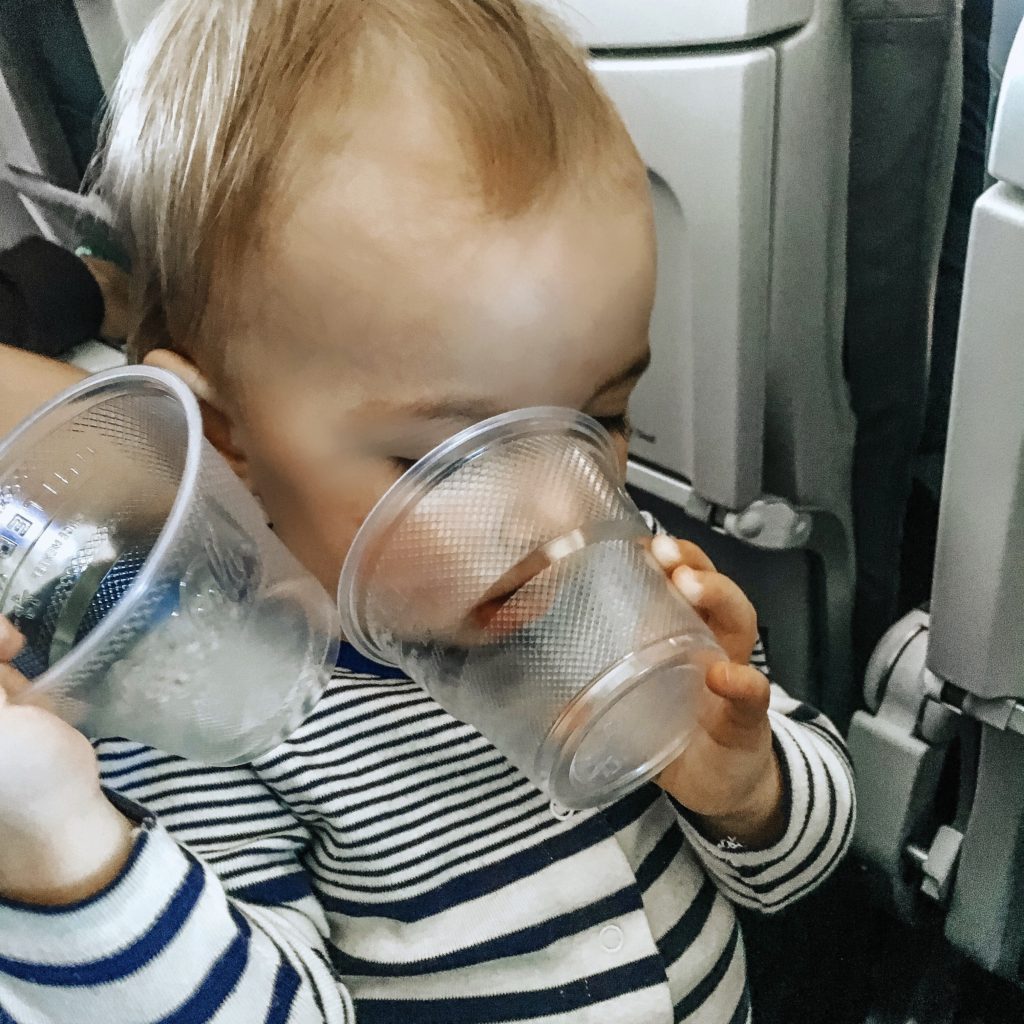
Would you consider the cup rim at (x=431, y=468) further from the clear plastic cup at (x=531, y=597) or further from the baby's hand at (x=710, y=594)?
the baby's hand at (x=710, y=594)

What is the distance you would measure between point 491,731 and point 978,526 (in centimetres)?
36

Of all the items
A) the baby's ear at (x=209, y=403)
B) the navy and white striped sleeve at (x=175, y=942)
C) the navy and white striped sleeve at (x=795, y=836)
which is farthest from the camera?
the navy and white striped sleeve at (x=795, y=836)

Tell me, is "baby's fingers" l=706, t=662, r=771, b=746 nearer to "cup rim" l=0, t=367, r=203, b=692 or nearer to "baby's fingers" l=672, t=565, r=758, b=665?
"baby's fingers" l=672, t=565, r=758, b=665

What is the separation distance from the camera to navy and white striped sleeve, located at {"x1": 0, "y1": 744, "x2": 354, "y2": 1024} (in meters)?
0.59

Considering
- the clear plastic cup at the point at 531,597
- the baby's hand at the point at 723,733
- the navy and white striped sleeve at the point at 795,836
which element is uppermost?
the clear plastic cup at the point at 531,597

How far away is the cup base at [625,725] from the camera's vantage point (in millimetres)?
565

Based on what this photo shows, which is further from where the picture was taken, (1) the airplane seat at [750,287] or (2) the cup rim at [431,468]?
(1) the airplane seat at [750,287]

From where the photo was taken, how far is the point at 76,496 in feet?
2.23

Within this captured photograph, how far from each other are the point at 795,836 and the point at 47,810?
0.56 meters

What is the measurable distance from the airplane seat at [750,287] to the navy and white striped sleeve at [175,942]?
514 mm

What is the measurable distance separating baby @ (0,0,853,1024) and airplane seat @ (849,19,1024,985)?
16 centimetres

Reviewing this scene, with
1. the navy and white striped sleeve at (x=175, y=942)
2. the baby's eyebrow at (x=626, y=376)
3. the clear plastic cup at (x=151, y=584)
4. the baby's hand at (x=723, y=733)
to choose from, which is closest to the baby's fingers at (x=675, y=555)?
the baby's hand at (x=723, y=733)

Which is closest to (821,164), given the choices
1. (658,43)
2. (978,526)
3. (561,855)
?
(658,43)

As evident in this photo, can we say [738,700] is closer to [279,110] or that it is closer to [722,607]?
[722,607]
